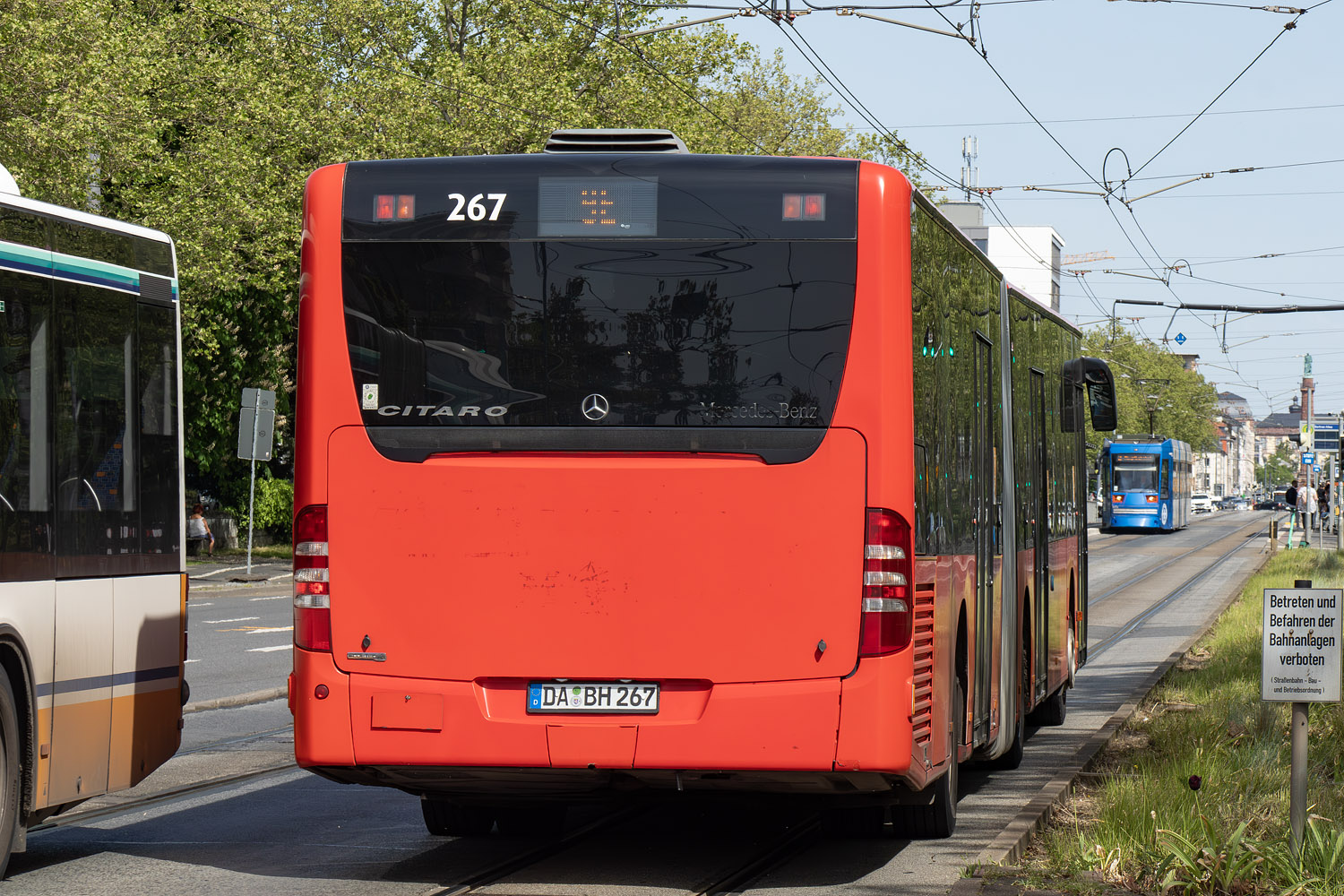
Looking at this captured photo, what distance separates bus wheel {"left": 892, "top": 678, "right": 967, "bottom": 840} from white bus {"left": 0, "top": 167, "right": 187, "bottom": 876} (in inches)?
139

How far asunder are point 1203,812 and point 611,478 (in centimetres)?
300

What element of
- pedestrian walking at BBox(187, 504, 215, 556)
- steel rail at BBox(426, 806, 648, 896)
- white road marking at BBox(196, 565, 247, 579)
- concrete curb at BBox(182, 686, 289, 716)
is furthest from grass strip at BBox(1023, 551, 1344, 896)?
pedestrian walking at BBox(187, 504, 215, 556)

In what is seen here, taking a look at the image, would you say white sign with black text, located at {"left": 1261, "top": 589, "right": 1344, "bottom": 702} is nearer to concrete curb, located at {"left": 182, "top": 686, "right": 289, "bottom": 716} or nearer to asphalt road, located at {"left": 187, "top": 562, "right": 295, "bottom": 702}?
asphalt road, located at {"left": 187, "top": 562, "right": 295, "bottom": 702}

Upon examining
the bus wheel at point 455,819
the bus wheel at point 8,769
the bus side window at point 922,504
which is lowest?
the bus wheel at point 455,819

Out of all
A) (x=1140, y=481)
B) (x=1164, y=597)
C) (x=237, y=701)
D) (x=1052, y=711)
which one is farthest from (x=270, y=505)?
(x=1052, y=711)

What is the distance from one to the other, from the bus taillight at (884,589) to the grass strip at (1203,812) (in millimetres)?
1158

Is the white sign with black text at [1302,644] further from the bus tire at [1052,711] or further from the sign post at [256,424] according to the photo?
the sign post at [256,424]

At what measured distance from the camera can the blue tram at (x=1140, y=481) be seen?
65125mm

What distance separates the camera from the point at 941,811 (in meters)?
8.88

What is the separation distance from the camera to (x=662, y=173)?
24.5 ft

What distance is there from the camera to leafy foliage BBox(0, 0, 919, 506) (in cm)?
3116

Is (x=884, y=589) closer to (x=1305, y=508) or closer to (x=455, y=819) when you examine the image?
(x=455, y=819)

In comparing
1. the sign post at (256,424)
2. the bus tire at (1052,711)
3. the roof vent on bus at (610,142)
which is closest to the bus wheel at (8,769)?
the roof vent on bus at (610,142)

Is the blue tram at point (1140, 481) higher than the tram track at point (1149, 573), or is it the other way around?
the blue tram at point (1140, 481)
